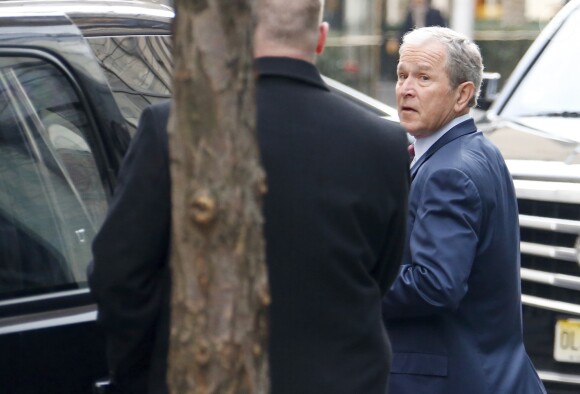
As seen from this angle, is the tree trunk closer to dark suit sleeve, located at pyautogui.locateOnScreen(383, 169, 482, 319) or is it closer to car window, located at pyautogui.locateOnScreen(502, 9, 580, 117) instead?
dark suit sleeve, located at pyautogui.locateOnScreen(383, 169, 482, 319)

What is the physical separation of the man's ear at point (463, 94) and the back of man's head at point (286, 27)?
933 mm

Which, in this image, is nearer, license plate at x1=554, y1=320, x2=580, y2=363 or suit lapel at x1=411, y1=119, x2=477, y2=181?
suit lapel at x1=411, y1=119, x2=477, y2=181

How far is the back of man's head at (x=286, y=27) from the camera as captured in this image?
2.42 m

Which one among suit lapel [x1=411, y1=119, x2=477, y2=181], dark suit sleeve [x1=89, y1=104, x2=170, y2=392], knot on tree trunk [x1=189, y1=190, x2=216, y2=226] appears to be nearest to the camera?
knot on tree trunk [x1=189, y1=190, x2=216, y2=226]

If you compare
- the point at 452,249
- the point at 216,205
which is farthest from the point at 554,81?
the point at 216,205

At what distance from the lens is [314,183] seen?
238cm

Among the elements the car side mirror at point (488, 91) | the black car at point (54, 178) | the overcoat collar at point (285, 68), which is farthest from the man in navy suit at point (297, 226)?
the car side mirror at point (488, 91)

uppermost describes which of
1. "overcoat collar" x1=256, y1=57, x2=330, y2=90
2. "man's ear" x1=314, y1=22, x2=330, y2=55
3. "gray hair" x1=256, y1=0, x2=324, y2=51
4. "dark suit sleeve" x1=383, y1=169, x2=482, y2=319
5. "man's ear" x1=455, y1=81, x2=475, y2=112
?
"gray hair" x1=256, y1=0, x2=324, y2=51

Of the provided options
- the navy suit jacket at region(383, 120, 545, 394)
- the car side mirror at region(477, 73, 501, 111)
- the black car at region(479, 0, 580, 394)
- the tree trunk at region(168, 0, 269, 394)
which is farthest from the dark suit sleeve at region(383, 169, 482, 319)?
the car side mirror at region(477, 73, 501, 111)

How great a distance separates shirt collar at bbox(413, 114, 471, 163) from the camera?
130 inches

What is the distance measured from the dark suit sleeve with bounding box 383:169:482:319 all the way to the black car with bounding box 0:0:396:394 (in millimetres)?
799

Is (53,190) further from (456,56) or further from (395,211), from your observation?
(456,56)

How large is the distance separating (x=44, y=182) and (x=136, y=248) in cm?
66

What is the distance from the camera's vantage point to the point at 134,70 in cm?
321
